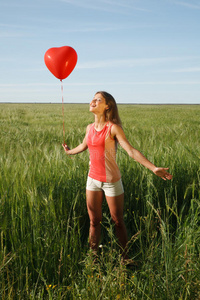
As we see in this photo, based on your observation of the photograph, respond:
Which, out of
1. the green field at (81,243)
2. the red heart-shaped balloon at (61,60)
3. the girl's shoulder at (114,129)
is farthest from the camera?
the red heart-shaped balloon at (61,60)

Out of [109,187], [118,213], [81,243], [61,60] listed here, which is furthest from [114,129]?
[61,60]

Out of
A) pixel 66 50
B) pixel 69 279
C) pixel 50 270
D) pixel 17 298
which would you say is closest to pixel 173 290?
pixel 69 279

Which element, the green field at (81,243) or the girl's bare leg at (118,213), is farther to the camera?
the girl's bare leg at (118,213)

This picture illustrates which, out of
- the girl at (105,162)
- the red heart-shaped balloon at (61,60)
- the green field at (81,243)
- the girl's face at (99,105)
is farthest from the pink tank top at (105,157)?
the red heart-shaped balloon at (61,60)

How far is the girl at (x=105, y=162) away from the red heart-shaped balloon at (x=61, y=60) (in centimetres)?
80

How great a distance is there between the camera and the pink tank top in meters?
1.88

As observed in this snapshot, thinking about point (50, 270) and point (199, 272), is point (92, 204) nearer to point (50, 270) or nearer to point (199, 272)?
point (50, 270)

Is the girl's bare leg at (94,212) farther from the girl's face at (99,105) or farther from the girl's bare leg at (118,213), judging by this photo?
the girl's face at (99,105)

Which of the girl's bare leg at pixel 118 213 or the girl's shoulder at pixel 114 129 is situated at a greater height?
the girl's shoulder at pixel 114 129

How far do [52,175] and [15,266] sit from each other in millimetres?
869

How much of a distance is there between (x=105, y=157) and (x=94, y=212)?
0.42 m

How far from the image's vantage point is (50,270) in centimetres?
179

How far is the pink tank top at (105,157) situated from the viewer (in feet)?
6.18

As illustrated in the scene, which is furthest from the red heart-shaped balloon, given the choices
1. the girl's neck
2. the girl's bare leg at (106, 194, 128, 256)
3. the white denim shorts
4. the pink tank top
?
the girl's bare leg at (106, 194, 128, 256)
